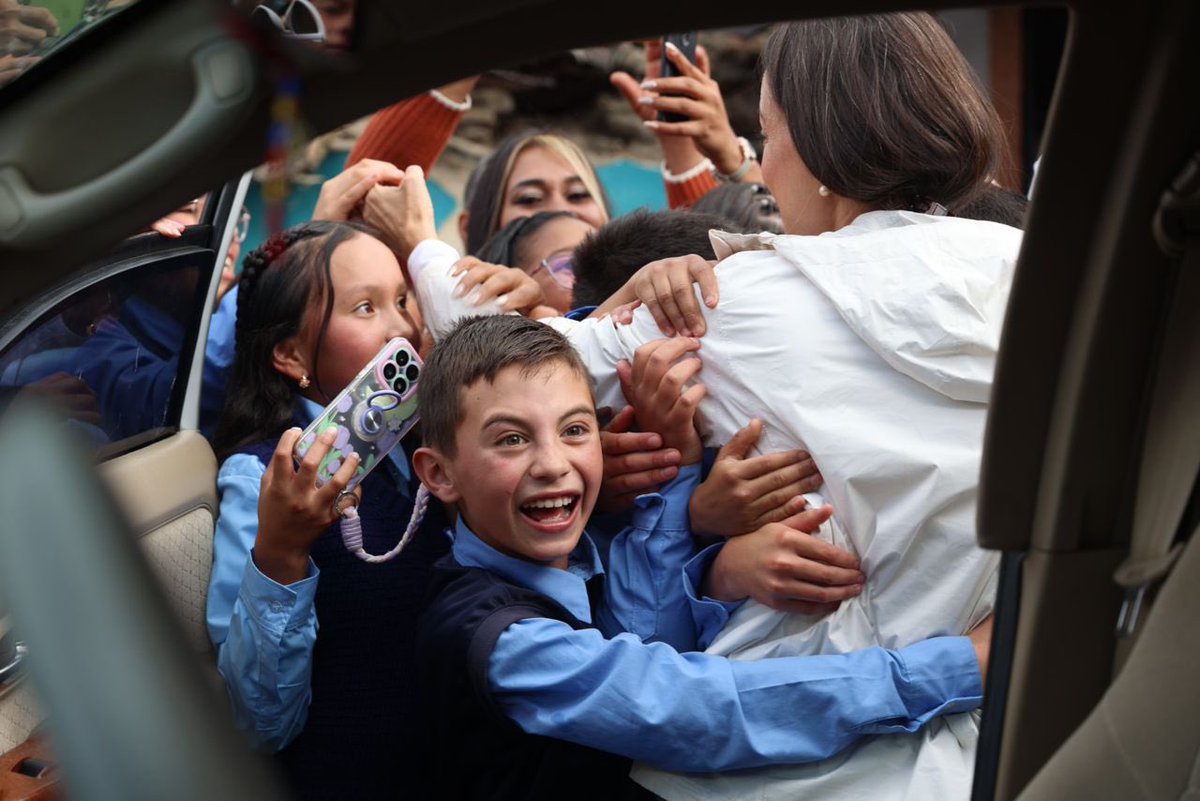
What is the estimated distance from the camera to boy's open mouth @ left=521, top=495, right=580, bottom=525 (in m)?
1.72

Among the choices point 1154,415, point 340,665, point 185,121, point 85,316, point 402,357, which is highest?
point 185,121

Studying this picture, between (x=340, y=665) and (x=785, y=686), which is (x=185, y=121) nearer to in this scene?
(x=785, y=686)

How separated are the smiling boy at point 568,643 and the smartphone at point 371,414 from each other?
0.24 ft

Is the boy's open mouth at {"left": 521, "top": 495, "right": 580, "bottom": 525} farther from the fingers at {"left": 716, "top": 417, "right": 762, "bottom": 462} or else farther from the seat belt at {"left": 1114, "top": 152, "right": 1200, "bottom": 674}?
the seat belt at {"left": 1114, "top": 152, "right": 1200, "bottom": 674}

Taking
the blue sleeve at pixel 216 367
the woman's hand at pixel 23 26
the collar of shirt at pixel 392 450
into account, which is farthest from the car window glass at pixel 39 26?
the blue sleeve at pixel 216 367

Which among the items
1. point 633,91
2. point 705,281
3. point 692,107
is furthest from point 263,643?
point 633,91

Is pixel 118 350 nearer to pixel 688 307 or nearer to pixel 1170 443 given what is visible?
pixel 688 307

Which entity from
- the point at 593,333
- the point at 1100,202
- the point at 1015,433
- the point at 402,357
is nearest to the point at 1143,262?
the point at 1100,202

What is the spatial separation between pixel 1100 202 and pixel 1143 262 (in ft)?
0.17

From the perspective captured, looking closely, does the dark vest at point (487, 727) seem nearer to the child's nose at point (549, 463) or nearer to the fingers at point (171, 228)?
the child's nose at point (549, 463)

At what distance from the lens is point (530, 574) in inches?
68.1

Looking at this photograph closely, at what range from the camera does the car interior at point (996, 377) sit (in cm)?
63

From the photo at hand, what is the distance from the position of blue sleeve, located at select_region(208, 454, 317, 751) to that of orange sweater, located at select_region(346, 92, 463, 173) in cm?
107

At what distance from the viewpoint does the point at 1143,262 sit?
0.89 m
